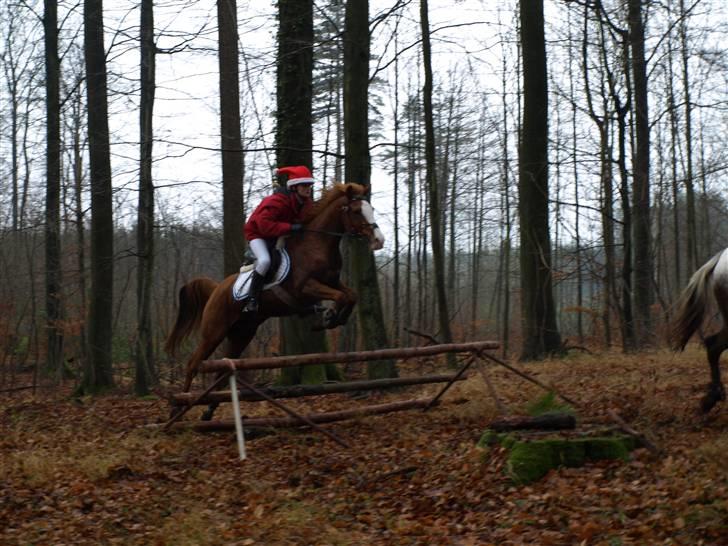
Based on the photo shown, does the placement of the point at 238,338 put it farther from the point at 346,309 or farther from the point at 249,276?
the point at 346,309

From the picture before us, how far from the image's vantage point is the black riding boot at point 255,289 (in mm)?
10875

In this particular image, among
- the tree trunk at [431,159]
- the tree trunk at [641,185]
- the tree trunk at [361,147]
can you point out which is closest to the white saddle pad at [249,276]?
the tree trunk at [361,147]

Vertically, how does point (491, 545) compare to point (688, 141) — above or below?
below

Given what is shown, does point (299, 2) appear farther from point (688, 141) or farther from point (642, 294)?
point (688, 141)

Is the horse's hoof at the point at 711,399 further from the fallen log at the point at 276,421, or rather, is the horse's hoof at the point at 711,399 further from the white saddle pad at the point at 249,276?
the white saddle pad at the point at 249,276

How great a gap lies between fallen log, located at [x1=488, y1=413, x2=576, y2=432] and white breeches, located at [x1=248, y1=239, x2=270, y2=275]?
3801mm

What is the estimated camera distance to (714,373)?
30.5ft

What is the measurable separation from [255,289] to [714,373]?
579 centimetres

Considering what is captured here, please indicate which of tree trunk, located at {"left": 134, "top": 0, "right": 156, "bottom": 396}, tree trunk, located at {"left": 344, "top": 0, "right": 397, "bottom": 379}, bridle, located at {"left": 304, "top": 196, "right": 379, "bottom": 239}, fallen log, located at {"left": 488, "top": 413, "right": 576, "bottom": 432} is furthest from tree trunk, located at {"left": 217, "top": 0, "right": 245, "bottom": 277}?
fallen log, located at {"left": 488, "top": 413, "right": 576, "bottom": 432}

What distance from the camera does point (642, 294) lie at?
19.4m

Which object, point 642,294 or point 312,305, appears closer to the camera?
point 312,305

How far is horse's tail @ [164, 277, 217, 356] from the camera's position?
12.5 metres

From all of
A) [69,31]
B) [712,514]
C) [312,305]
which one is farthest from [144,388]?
[712,514]

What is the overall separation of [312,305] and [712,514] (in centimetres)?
602
